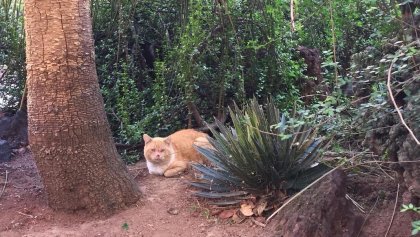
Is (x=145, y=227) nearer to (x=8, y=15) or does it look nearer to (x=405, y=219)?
(x=405, y=219)

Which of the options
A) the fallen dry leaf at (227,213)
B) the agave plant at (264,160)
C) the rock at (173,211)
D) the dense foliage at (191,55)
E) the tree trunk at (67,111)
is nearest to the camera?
the tree trunk at (67,111)

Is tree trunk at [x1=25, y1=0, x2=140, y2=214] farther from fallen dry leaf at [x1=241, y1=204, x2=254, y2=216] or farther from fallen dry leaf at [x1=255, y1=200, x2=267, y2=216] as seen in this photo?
fallen dry leaf at [x1=255, y1=200, x2=267, y2=216]

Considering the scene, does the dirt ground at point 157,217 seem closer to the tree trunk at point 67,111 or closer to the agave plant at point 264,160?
the tree trunk at point 67,111

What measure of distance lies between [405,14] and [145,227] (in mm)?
2834

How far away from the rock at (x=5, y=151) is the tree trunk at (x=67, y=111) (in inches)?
78.9

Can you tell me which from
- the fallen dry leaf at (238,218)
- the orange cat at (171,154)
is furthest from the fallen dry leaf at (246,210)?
the orange cat at (171,154)

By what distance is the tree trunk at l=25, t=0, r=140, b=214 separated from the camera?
4.71m

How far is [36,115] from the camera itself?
4.82 meters

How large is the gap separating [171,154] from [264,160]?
1.69 meters

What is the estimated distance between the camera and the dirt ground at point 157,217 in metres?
4.33

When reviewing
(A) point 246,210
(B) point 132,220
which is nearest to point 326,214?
(A) point 246,210

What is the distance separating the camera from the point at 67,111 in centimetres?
475

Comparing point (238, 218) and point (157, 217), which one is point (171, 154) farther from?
point (238, 218)

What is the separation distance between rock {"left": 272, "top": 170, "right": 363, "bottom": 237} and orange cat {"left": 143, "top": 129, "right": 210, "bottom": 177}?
7.43 feet
